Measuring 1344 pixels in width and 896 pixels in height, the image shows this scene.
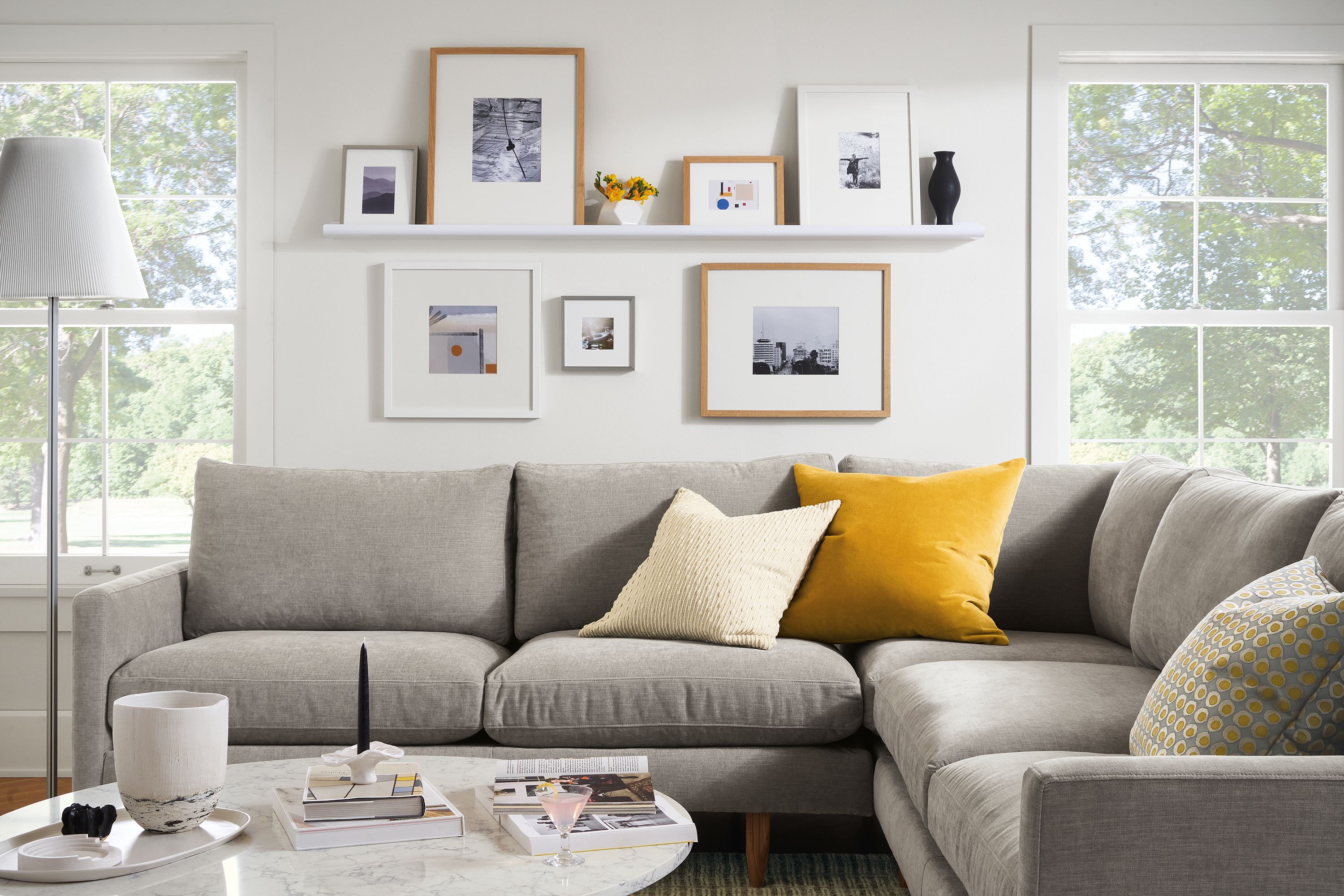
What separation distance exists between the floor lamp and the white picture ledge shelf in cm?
80

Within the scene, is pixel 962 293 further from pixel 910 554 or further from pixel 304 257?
pixel 304 257

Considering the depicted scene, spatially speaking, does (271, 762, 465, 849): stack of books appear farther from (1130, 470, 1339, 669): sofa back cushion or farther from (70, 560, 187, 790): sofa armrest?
(1130, 470, 1339, 669): sofa back cushion

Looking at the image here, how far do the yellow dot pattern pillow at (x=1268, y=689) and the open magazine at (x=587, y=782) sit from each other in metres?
0.74

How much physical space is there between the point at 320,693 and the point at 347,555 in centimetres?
55

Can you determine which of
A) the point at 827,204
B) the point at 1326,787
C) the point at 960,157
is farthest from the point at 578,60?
the point at 1326,787

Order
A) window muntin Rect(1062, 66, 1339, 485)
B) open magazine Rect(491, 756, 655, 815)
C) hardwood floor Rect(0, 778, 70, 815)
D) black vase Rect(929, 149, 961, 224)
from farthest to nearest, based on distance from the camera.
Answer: window muntin Rect(1062, 66, 1339, 485) → black vase Rect(929, 149, 961, 224) → hardwood floor Rect(0, 778, 70, 815) → open magazine Rect(491, 756, 655, 815)

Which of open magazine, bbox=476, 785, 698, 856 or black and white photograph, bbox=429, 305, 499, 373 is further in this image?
black and white photograph, bbox=429, 305, 499, 373

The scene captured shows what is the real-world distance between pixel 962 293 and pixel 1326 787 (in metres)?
2.39

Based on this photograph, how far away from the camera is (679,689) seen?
225cm

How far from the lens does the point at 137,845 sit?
130 centimetres

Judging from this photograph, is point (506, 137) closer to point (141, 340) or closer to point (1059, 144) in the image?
point (141, 340)

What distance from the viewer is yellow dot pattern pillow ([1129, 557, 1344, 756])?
1.34 metres

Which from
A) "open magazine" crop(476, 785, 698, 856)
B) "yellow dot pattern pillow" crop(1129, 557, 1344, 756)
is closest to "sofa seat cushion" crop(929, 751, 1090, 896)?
"yellow dot pattern pillow" crop(1129, 557, 1344, 756)

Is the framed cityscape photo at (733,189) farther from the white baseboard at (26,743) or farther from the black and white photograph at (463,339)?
the white baseboard at (26,743)
